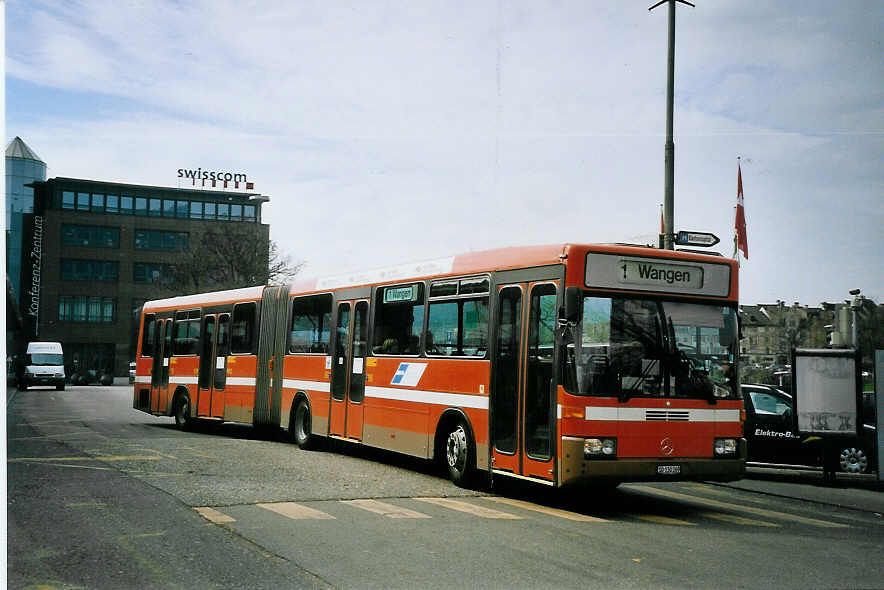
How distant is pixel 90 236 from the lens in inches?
3578

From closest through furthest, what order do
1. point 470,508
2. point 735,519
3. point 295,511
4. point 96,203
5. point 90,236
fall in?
point 295,511
point 470,508
point 735,519
point 90,236
point 96,203

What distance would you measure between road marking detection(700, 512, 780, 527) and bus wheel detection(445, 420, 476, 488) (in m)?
3.01

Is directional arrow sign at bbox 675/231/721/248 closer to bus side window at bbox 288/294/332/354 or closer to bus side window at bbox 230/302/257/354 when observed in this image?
bus side window at bbox 288/294/332/354

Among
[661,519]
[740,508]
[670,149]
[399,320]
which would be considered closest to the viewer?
[661,519]

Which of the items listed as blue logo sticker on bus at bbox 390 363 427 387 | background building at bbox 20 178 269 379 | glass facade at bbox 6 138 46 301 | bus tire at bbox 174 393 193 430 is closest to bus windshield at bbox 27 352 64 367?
background building at bbox 20 178 269 379

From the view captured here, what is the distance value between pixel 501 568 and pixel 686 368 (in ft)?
15.0

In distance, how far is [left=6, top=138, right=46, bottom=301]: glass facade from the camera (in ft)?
291

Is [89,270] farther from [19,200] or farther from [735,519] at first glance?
[735,519]

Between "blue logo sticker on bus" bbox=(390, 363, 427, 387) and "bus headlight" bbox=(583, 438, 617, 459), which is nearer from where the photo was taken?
"bus headlight" bbox=(583, 438, 617, 459)

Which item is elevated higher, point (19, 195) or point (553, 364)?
point (19, 195)

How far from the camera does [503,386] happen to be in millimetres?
12047

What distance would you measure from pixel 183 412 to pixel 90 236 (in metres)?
72.9

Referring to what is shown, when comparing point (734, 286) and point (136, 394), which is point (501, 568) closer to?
point (734, 286)

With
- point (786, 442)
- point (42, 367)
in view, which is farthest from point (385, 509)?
point (42, 367)
